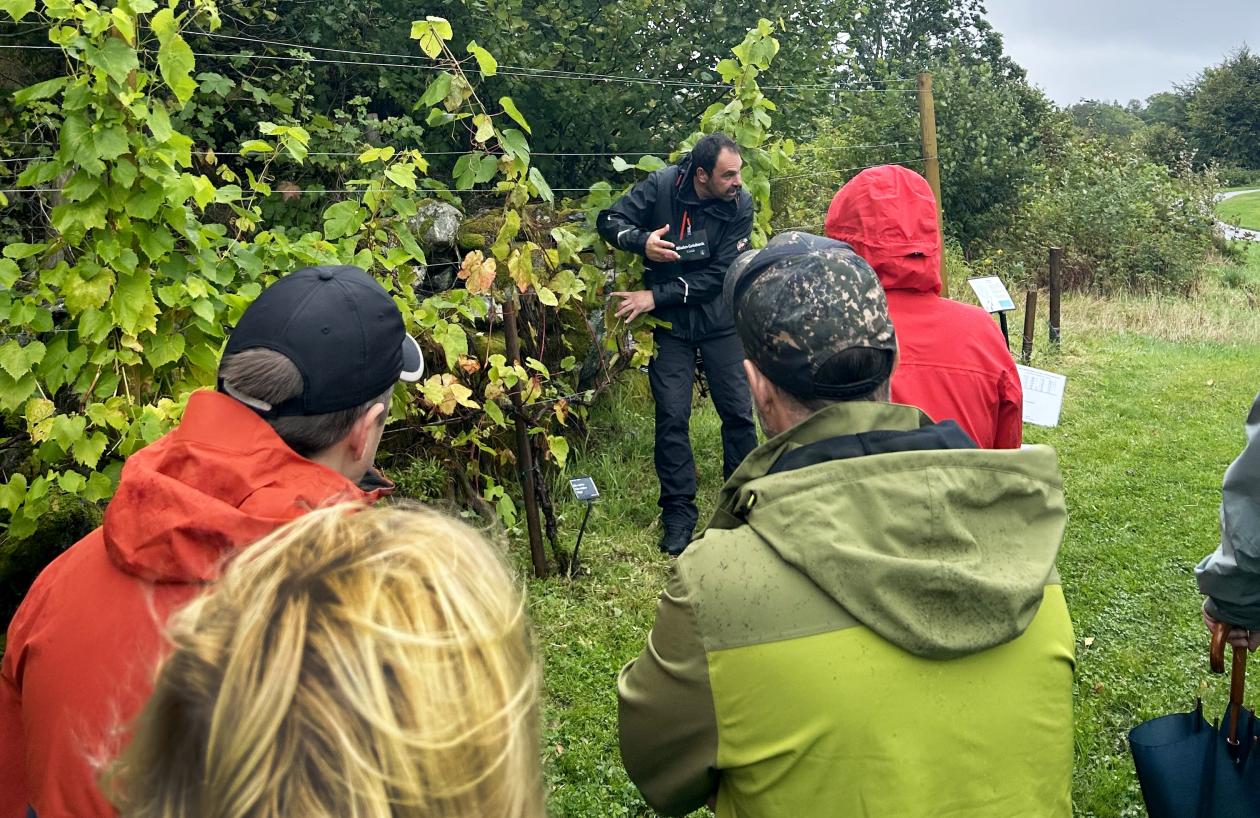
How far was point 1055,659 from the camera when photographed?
4.89 ft

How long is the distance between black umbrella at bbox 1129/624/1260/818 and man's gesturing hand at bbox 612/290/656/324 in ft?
10.4

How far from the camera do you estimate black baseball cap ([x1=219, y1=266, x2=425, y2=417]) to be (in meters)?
1.74

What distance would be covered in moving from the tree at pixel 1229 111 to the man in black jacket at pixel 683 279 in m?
41.0

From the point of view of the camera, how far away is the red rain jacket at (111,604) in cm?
142

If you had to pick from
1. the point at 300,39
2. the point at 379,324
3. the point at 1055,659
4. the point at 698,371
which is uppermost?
the point at 300,39

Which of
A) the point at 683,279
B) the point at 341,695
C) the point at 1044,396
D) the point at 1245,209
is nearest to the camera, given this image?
the point at 341,695

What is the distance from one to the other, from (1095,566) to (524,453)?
313 cm

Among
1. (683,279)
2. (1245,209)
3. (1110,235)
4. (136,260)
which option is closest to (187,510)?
(136,260)

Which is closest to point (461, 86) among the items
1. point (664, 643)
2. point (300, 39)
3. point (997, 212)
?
point (664, 643)

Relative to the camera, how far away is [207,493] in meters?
1.55

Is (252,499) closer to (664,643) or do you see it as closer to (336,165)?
(664,643)

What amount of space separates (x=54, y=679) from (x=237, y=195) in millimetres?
2310

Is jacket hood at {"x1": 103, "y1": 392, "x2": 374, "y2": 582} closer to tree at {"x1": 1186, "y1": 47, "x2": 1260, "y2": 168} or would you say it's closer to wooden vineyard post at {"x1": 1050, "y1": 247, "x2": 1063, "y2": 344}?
wooden vineyard post at {"x1": 1050, "y1": 247, "x2": 1063, "y2": 344}

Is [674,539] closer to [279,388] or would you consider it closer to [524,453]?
[524,453]
